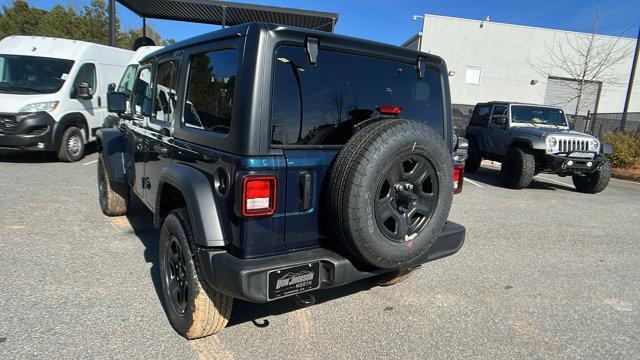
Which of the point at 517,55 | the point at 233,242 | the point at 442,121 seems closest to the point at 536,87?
the point at 517,55

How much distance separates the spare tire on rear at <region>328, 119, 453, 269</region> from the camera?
7.25ft

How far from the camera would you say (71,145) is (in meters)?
8.62

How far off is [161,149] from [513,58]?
29053 millimetres

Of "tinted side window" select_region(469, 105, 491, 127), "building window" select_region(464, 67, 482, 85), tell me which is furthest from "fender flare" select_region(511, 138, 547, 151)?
"building window" select_region(464, 67, 482, 85)

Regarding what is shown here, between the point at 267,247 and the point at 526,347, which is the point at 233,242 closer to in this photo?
the point at 267,247

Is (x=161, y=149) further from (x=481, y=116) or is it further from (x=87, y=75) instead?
(x=481, y=116)

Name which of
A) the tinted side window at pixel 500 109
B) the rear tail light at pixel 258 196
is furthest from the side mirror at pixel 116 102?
the tinted side window at pixel 500 109

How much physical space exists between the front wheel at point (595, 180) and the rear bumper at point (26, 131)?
1107 centimetres

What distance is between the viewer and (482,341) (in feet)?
9.17

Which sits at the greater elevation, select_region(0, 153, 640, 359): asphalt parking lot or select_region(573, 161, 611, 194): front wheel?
select_region(573, 161, 611, 194): front wheel

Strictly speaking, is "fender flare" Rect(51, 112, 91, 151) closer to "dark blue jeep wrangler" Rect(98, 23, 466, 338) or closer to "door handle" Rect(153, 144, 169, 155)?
"door handle" Rect(153, 144, 169, 155)

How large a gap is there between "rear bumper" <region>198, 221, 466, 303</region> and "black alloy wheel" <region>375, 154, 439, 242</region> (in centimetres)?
30

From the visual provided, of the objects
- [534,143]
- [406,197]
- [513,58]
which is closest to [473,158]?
[534,143]

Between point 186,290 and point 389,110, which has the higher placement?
point 389,110
